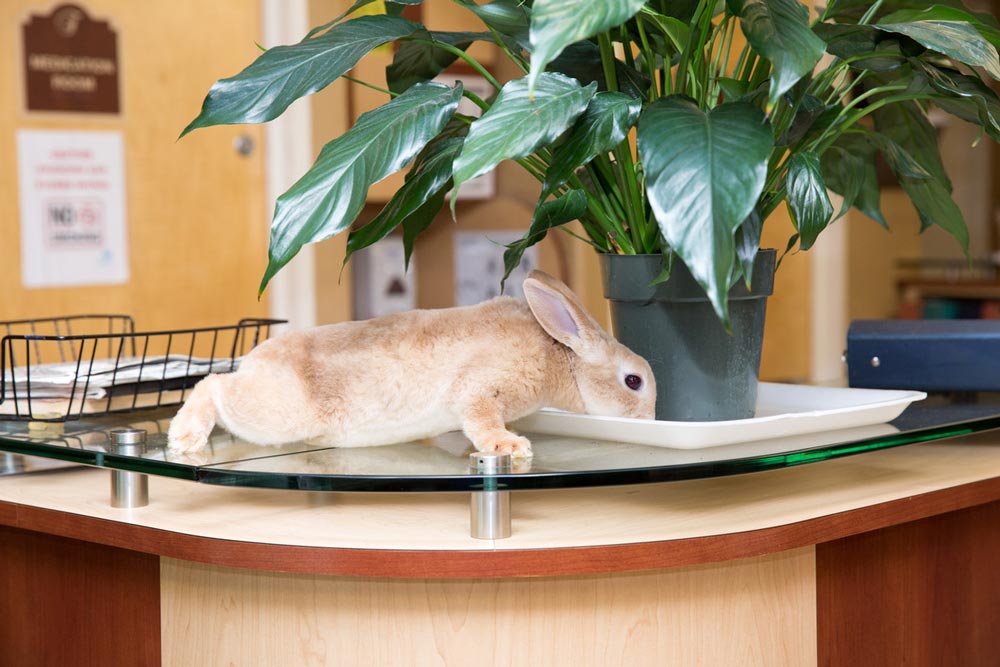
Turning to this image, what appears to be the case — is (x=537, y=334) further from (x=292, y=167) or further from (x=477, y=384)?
(x=292, y=167)

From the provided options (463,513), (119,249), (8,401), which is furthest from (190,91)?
(463,513)

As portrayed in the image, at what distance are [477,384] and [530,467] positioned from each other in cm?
13

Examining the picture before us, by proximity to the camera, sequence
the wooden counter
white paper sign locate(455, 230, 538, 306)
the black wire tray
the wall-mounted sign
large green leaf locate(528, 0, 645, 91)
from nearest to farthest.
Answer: large green leaf locate(528, 0, 645, 91), the wooden counter, the black wire tray, the wall-mounted sign, white paper sign locate(455, 230, 538, 306)

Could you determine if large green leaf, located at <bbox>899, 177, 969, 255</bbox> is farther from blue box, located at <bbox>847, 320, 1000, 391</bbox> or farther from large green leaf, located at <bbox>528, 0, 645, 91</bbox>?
large green leaf, located at <bbox>528, 0, 645, 91</bbox>

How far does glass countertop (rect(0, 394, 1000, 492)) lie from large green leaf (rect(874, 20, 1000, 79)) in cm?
32

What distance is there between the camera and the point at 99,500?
0.99 metres

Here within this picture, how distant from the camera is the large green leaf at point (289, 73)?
928 mm

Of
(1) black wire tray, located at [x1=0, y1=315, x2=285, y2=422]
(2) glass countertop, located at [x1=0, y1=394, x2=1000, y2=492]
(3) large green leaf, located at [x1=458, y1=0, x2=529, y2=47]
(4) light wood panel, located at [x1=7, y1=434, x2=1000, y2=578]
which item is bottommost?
(4) light wood panel, located at [x1=7, y1=434, x2=1000, y2=578]

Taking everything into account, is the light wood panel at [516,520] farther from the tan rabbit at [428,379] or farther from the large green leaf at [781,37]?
the large green leaf at [781,37]

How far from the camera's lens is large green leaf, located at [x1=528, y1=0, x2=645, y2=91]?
75 centimetres

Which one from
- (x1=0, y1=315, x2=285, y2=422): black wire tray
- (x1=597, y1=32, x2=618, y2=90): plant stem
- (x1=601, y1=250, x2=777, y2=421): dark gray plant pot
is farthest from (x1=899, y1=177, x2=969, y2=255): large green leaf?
(x1=0, y1=315, x2=285, y2=422): black wire tray

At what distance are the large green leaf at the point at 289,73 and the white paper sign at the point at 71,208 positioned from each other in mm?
1403

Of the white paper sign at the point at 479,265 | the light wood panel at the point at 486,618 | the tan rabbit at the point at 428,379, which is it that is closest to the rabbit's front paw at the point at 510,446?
the tan rabbit at the point at 428,379

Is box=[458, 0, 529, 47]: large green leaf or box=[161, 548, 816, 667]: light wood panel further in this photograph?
box=[458, 0, 529, 47]: large green leaf
